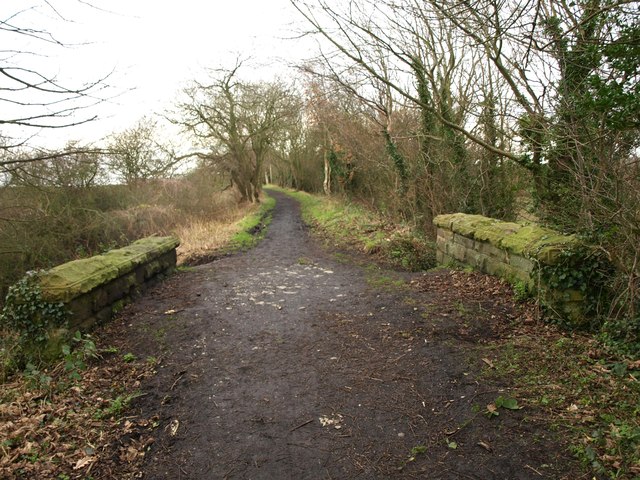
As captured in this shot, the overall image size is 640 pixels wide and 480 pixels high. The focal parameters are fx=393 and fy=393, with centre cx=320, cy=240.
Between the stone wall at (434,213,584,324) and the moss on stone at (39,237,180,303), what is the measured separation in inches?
214

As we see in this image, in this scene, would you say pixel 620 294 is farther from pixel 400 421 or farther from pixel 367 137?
pixel 367 137

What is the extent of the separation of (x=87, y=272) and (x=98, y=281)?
179 mm

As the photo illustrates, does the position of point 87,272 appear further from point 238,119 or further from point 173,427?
point 238,119

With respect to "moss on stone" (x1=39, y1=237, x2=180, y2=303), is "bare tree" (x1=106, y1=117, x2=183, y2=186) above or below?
above

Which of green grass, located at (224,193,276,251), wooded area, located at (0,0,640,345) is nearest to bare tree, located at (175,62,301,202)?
wooded area, located at (0,0,640,345)

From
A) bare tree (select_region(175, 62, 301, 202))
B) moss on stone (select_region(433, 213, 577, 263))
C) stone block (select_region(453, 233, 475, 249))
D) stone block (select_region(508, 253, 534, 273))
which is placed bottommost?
stone block (select_region(508, 253, 534, 273))

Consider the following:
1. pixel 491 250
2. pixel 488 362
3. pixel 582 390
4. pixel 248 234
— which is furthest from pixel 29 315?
pixel 248 234

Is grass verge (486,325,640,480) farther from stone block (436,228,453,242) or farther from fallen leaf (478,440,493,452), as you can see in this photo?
stone block (436,228,453,242)

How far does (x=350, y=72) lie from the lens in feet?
28.3

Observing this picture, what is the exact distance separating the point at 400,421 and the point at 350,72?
7507mm

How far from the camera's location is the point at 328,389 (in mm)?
3723

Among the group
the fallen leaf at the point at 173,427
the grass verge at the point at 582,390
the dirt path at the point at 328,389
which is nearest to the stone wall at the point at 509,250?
the grass verge at the point at 582,390

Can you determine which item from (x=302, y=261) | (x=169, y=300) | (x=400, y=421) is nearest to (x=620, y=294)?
(x=400, y=421)

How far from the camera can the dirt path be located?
9.07ft
